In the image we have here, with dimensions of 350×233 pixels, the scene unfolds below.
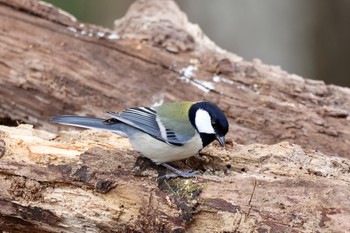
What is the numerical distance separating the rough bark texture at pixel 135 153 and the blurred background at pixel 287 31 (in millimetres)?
3343

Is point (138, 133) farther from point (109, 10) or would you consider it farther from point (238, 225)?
point (109, 10)

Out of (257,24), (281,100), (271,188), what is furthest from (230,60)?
(257,24)

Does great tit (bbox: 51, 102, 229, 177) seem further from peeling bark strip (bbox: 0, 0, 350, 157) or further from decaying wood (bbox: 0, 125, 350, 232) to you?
peeling bark strip (bbox: 0, 0, 350, 157)

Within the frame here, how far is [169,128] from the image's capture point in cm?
372

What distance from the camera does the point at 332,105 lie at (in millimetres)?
4824

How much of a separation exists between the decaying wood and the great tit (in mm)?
111

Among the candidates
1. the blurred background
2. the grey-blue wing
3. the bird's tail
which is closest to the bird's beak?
the grey-blue wing

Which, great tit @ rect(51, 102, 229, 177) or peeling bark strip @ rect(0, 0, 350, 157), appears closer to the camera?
great tit @ rect(51, 102, 229, 177)

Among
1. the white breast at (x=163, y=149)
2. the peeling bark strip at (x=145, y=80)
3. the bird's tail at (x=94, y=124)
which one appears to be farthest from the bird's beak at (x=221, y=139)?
the peeling bark strip at (x=145, y=80)

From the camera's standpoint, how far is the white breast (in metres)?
3.63

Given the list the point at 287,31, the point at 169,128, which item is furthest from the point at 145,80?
the point at 287,31

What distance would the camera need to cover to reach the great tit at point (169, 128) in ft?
12.0

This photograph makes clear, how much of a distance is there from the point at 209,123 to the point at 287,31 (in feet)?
17.1

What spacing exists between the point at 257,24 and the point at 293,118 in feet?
13.9
